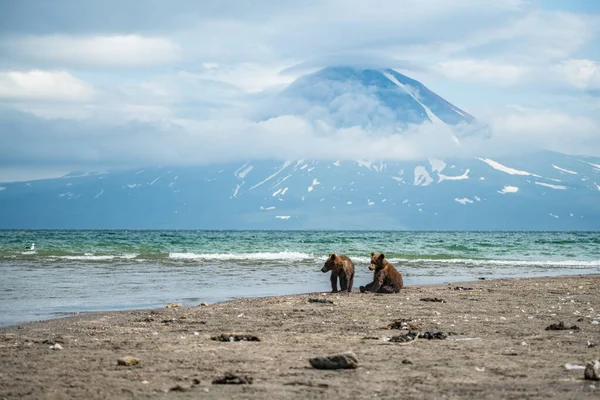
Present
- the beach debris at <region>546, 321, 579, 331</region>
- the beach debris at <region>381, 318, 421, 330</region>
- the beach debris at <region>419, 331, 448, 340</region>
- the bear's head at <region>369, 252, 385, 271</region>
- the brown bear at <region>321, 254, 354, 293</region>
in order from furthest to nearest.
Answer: the brown bear at <region>321, 254, 354, 293</region> < the bear's head at <region>369, 252, 385, 271</region> < the beach debris at <region>381, 318, 421, 330</region> < the beach debris at <region>546, 321, 579, 331</region> < the beach debris at <region>419, 331, 448, 340</region>

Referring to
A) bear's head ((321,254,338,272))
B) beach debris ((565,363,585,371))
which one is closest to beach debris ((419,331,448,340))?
beach debris ((565,363,585,371))

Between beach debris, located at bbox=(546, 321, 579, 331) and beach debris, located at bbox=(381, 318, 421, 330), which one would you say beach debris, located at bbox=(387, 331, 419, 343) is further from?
beach debris, located at bbox=(546, 321, 579, 331)

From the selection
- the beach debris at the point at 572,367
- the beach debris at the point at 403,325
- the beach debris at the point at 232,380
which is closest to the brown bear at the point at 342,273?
the beach debris at the point at 403,325

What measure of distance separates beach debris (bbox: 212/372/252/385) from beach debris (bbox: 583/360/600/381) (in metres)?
3.08

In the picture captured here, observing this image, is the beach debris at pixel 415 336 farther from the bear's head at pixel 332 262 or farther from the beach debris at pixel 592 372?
the bear's head at pixel 332 262

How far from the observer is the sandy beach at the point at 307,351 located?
7.09 metres

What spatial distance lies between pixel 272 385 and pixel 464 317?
604cm

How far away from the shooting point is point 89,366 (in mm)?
8305

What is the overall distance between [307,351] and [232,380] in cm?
198

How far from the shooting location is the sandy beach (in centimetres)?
709

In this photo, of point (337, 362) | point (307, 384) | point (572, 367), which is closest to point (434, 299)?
point (572, 367)

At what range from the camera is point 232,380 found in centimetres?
736

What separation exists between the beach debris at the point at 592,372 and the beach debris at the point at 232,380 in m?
3.08

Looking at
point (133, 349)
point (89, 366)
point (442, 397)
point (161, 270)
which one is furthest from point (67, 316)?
point (161, 270)
